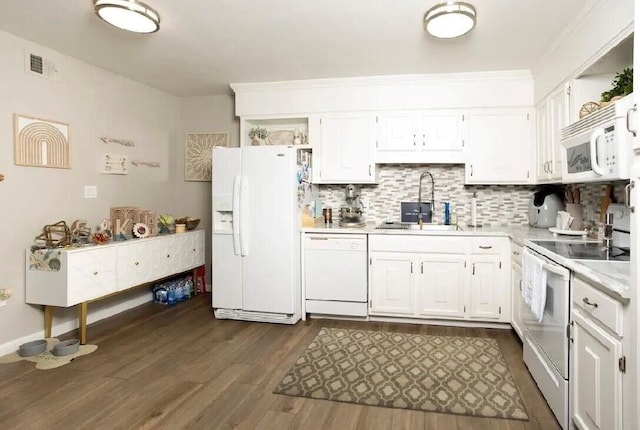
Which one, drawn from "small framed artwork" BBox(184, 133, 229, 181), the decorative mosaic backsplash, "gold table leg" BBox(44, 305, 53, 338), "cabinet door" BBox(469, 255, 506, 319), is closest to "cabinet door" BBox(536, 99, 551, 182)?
the decorative mosaic backsplash

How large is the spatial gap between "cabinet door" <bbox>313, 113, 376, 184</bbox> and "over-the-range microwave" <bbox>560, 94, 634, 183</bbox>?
1.88 meters

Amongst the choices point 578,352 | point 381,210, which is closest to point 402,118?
point 381,210

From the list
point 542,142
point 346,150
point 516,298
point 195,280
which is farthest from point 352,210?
point 195,280

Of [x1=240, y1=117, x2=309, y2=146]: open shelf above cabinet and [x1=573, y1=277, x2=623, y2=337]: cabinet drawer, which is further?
[x1=240, y1=117, x2=309, y2=146]: open shelf above cabinet

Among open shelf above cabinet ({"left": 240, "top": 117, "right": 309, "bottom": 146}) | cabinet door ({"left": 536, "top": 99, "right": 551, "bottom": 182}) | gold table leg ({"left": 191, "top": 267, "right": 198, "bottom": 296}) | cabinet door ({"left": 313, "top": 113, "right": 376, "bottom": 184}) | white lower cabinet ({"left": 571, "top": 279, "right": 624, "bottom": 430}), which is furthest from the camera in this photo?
gold table leg ({"left": 191, "top": 267, "right": 198, "bottom": 296})

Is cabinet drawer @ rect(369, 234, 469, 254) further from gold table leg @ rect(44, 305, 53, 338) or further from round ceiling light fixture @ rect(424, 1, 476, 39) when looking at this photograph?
gold table leg @ rect(44, 305, 53, 338)

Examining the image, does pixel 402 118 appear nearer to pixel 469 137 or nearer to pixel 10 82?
pixel 469 137

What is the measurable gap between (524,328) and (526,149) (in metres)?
1.77

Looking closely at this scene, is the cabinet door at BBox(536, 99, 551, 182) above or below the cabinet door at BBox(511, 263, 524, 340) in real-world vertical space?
above

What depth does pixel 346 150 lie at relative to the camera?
13.5 ft

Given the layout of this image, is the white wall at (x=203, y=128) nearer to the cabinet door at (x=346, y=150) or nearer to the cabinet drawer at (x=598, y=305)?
the cabinet door at (x=346, y=150)

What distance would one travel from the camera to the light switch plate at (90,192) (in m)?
3.70

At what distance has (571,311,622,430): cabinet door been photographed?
4.90ft

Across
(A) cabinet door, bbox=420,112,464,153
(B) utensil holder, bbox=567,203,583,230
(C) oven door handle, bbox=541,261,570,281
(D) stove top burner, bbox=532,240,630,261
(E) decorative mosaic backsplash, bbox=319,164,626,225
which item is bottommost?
(C) oven door handle, bbox=541,261,570,281
